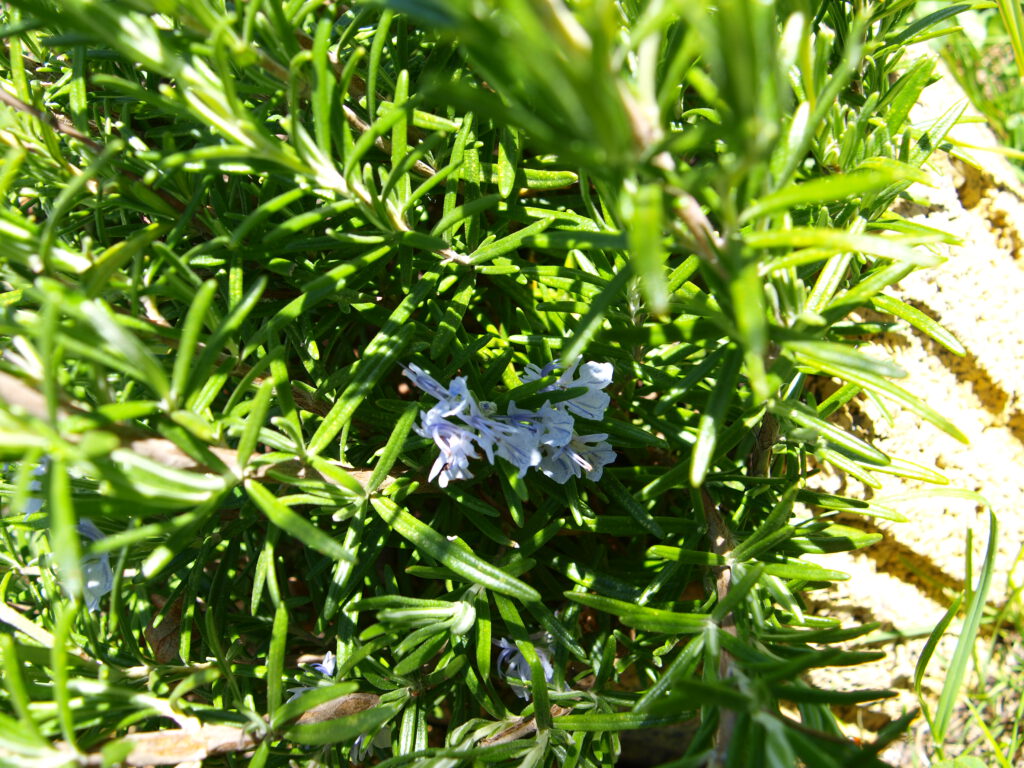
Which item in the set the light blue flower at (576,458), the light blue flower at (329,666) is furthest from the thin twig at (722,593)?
the light blue flower at (329,666)

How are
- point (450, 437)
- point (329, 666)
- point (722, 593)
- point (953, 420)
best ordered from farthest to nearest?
point (953, 420)
point (329, 666)
point (722, 593)
point (450, 437)

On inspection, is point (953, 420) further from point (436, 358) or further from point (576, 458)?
point (436, 358)

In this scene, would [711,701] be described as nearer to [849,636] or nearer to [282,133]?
[849,636]

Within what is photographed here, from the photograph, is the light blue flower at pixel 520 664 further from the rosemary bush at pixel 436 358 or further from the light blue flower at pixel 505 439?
the light blue flower at pixel 505 439

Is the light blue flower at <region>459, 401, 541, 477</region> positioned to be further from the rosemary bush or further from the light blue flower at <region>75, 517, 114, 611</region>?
the light blue flower at <region>75, 517, 114, 611</region>

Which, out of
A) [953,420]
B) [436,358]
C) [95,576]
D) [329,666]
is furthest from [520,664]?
[953,420]

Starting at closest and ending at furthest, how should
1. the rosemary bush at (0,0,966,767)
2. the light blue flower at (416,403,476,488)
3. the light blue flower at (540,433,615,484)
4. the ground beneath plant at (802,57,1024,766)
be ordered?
the rosemary bush at (0,0,966,767) < the light blue flower at (416,403,476,488) < the light blue flower at (540,433,615,484) < the ground beneath plant at (802,57,1024,766)

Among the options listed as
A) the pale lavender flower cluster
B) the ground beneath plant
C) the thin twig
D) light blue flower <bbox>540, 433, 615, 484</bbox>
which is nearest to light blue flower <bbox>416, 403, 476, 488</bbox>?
the pale lavender flower cluster
